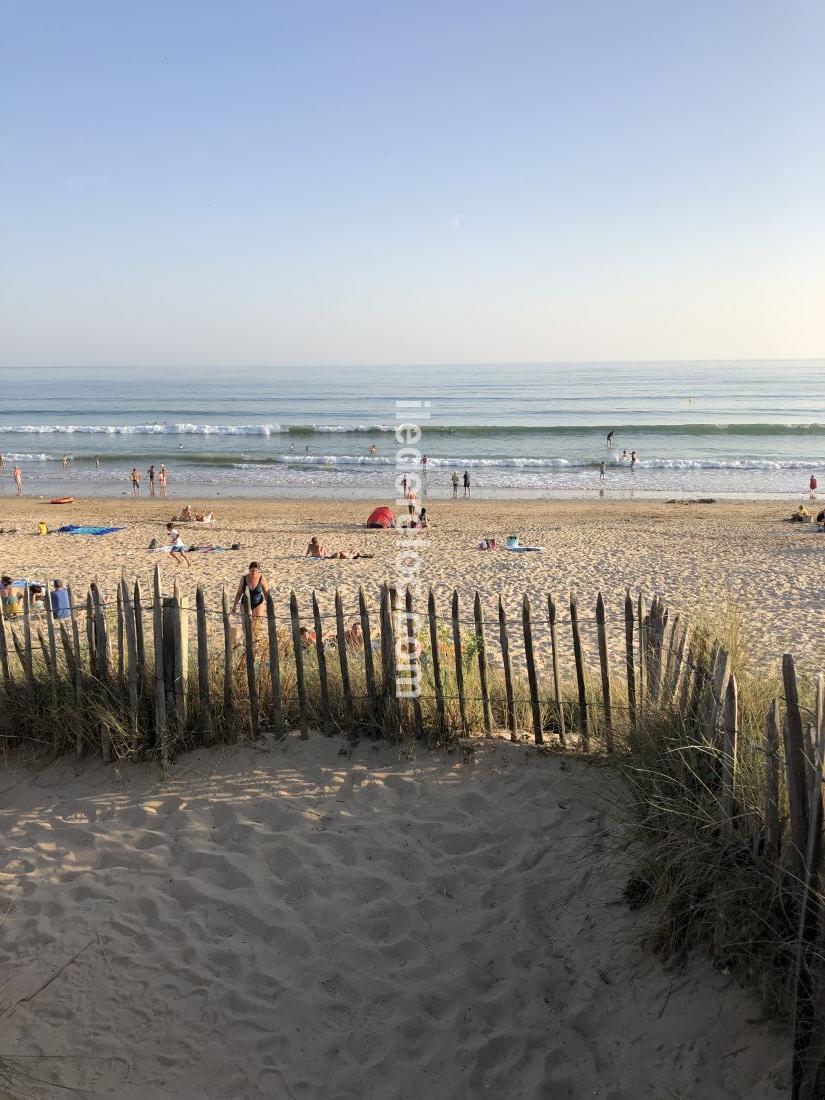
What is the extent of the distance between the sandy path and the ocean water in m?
18.3

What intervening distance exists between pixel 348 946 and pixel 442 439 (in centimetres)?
4899

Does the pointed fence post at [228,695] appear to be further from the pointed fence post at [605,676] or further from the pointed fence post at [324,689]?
the pointed fence post at [605,676]

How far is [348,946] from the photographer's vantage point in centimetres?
416

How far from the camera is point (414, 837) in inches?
196

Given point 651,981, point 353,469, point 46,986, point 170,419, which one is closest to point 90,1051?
point 46,986

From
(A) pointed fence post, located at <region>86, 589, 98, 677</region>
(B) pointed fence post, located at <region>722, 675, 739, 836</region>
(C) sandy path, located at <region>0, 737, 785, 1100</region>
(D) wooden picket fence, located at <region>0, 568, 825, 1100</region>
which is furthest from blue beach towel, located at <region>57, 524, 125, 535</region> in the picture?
(B) pointed fence post, located at <region>722, 675, 739, 836</region>

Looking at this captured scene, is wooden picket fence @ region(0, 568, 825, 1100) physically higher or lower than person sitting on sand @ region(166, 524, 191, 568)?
higher

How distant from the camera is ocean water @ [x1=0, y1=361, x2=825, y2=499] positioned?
3594 centimetres

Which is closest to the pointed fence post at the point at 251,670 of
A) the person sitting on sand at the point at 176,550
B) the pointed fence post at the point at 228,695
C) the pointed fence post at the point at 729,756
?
the pointed fence post at the point at 228,695

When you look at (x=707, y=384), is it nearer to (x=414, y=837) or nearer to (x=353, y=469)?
(x=353, y=469)

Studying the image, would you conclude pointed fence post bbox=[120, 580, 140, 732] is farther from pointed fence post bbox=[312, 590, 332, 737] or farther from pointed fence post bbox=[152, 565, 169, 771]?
pointed fence post bbox=[312, 590, 332, 737]

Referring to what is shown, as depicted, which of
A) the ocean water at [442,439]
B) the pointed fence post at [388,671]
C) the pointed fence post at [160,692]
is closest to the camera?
the pointed fence post at [160,692]

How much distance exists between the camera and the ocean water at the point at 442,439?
35.9 meters

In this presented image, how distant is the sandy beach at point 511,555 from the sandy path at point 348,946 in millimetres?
3253
